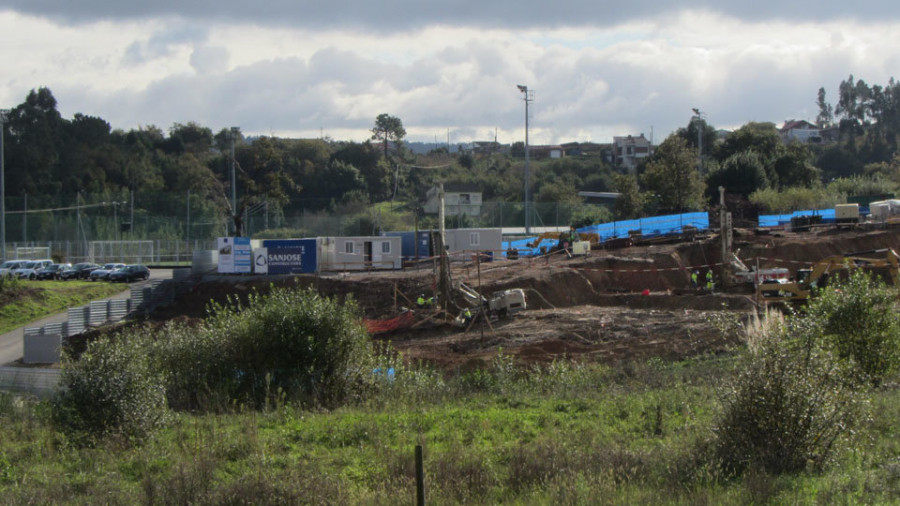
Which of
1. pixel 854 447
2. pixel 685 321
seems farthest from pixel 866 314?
pixel 685 321

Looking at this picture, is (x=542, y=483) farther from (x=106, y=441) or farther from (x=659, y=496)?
(x=106, y=441)

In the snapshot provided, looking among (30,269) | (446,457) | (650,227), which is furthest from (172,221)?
(446,457)

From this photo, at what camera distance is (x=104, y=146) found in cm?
9219

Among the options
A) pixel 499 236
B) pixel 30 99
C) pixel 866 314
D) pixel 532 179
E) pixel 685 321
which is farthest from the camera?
pixel 532 179

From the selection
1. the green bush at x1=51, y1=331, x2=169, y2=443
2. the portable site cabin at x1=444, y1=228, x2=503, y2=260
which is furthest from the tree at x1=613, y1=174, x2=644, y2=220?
the green bush at x1=51, y1=331, x2=169, y2=443

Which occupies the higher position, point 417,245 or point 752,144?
point 752,144

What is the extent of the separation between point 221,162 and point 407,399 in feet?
310

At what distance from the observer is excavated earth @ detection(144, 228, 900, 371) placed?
26.1 metres

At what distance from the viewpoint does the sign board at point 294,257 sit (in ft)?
152

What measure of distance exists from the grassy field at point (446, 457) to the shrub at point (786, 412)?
363mm

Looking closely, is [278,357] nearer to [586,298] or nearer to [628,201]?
[586,298]

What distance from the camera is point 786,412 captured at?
10.1 m

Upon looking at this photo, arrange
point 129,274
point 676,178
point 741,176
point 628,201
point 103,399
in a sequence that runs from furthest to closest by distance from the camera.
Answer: point 741,176, point 628,201, point 676,178, point 129,274, point 103,399

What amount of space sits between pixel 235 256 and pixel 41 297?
1166cm
